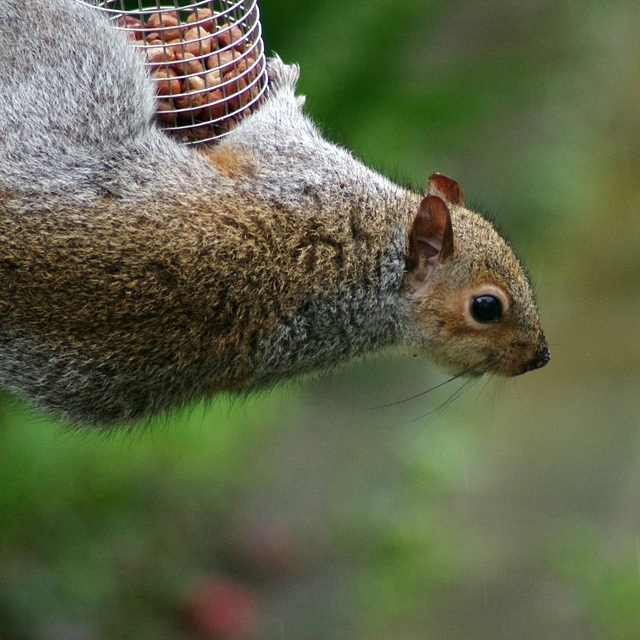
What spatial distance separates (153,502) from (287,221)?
6.70 feet

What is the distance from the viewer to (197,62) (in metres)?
2.74

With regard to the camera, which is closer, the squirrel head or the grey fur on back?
the grey fur on back

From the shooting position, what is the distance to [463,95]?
3.42 meters

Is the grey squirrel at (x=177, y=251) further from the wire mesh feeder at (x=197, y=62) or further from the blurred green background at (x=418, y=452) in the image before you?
the blurred green background at (x=418, y=452)

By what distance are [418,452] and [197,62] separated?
2.31 metres

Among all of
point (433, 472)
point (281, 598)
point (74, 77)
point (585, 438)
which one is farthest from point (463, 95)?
point (585, 438)

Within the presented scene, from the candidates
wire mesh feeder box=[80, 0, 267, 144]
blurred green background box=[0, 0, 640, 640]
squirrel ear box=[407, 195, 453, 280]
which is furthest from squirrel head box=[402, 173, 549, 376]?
wire mesh feeder box=[80, 0, 267, 144]

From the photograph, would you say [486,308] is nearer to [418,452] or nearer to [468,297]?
[468,297]

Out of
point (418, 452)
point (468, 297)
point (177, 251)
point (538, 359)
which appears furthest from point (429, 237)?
point (418, 452)

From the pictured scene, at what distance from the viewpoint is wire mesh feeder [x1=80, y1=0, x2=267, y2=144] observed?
2705 millimetres

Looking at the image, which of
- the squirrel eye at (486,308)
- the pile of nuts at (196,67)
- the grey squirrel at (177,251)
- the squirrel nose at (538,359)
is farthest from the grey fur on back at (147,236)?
the squirrel nose at (538,359)

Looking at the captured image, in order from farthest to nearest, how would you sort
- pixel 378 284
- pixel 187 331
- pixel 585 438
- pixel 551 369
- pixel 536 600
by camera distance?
pixel 551 369 → pixel 585 438 → pixel 536 600 → pixel 378 284 → pixel 187 331

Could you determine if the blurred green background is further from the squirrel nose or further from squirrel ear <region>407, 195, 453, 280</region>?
the squirrel nose

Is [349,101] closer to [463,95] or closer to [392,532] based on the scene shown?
[463,95]
